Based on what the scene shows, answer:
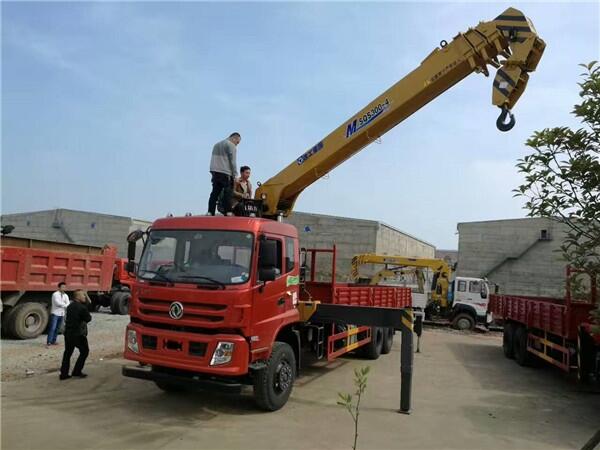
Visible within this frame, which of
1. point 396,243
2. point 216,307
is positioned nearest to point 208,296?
point 216,307

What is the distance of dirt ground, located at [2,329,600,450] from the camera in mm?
5488

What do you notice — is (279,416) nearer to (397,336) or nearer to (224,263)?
(224,263)

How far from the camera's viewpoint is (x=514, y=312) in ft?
41.3

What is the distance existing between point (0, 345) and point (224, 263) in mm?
7374

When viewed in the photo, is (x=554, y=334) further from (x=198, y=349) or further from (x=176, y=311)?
(x=176, y=311)

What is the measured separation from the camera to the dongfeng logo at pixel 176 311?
5996 millimetres

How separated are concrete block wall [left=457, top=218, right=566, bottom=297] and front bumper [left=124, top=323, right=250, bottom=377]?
1010 inches

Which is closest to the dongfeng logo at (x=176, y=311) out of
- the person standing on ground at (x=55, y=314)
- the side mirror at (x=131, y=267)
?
the side mirror at (x=131, y=267)

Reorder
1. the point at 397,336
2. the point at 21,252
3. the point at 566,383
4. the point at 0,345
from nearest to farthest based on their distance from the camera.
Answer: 1. the point at 566,383
2. the point at 0,345
3. the point at 21,252
4. the point at 397,336

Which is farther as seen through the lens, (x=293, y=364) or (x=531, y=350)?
(x=531, y=350)

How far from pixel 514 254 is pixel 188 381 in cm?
2682

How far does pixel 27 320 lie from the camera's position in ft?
38.7

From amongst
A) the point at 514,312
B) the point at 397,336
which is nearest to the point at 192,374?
the point at 514,312

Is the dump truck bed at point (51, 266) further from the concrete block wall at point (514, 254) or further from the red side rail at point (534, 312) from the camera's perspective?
the concrete block wall at point (514, 254)
